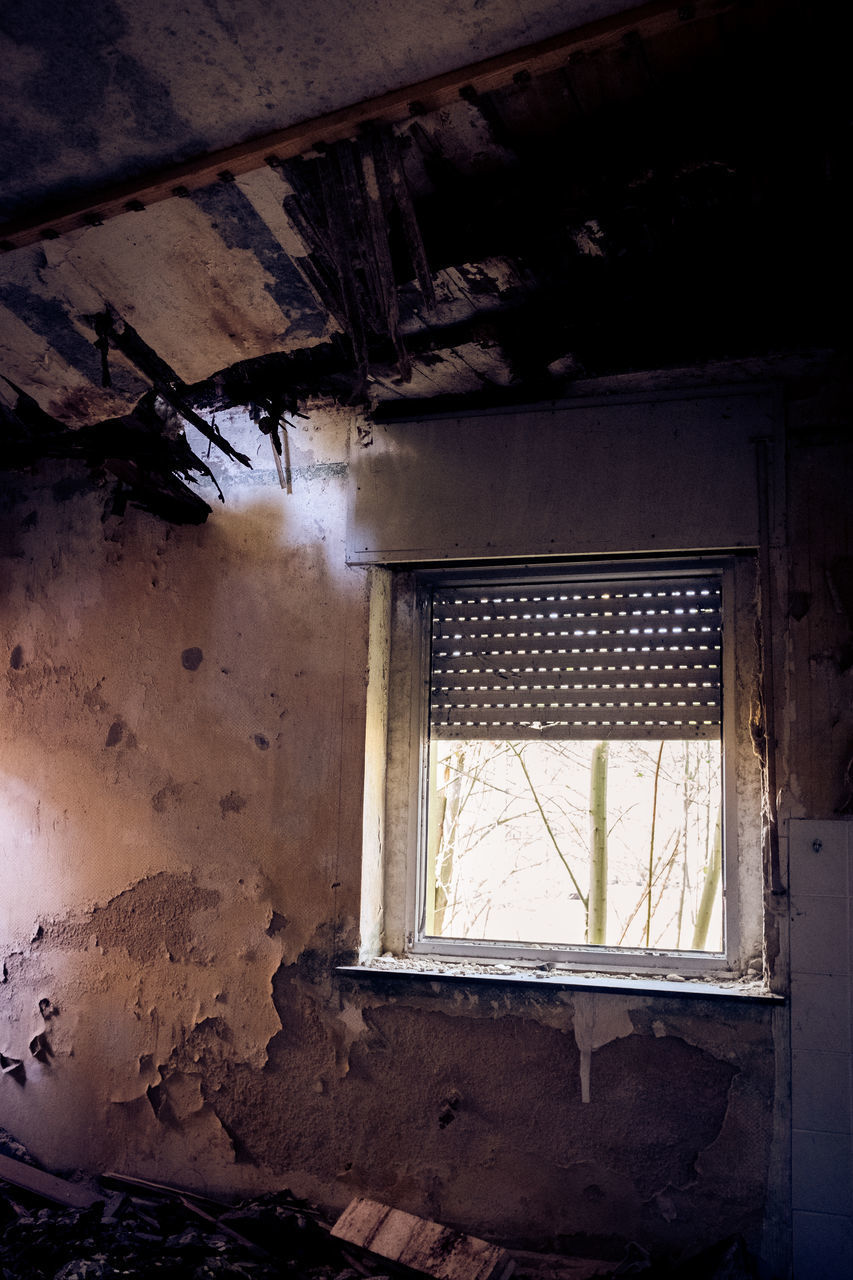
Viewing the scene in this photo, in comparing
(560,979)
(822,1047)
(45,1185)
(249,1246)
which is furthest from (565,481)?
(45,1185)

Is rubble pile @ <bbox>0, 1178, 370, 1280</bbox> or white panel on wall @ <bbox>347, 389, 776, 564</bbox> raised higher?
white panel on wall @ <bbox>347, 389, 776, 564</bbox>

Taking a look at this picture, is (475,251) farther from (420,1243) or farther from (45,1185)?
(45,1185)

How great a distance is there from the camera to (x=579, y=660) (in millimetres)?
2592

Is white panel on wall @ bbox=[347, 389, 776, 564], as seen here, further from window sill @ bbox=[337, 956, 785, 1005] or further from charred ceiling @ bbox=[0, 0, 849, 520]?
window sill @ bbox=[337, 956, 785, 1005]

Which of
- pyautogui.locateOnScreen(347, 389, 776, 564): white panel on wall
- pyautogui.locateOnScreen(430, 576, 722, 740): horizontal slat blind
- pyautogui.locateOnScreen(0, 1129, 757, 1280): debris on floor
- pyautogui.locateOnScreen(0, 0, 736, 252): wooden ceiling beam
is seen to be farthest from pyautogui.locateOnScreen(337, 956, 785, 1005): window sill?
pyautogui.locateOnScreen(0, 0, 736, 252): wooden ceiling beam

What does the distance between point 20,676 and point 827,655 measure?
2624 millimetres

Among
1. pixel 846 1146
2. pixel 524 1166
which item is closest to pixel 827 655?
pixel 846 1146

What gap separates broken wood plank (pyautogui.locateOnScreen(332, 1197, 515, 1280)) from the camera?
211 cm

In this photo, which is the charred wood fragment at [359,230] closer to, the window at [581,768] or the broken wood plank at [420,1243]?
the window at [581,768]

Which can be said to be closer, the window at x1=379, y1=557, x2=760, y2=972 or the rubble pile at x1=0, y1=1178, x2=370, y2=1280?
the rubble pile at x1=0, y1=1178, x2=370, y2=1280

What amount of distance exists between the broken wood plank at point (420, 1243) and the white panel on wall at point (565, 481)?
1.85m

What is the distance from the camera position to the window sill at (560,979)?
2.20 meters

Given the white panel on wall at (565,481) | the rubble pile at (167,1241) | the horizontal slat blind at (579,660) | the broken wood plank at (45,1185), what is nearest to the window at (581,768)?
the horizontal slat blind at (579,660)

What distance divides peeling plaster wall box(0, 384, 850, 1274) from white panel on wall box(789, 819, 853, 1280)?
6 centimetres
